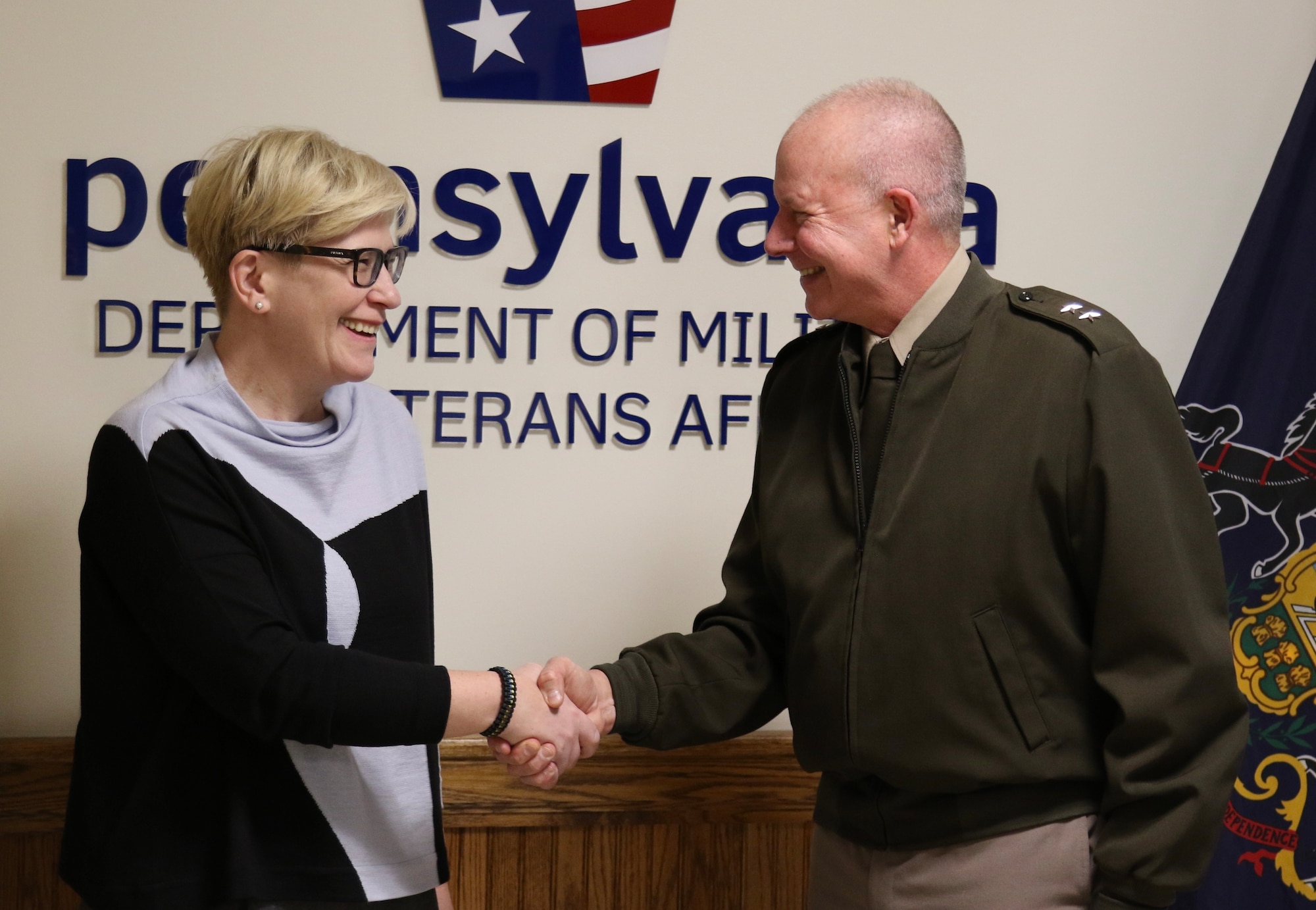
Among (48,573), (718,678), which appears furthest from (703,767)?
(48,573)

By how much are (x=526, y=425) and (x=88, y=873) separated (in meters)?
1.15

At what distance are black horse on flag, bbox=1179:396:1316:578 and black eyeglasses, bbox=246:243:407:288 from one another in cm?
172

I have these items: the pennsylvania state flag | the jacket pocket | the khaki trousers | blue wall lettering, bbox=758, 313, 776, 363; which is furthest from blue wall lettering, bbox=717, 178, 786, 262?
the khaki trousers

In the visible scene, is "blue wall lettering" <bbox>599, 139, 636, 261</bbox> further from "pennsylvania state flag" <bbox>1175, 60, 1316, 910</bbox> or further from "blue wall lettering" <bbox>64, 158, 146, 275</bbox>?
"pennsylvania state flag" <bbox>1175, 60, 1316, 910</bbox>

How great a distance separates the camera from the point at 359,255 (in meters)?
1.61

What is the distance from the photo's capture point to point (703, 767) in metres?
2.39

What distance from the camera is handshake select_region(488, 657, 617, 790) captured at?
70.4 inches

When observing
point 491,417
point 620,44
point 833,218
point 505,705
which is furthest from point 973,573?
point 620,44

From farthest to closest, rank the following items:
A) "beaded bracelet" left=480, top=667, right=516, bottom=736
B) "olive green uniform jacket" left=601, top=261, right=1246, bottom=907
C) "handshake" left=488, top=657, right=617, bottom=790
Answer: "handshake" left=488, top=657, right=617, bottom=790
"beaded bracelet" left=480, top=667, right=516, bottom=736
"olive green uniform jacket" left=601, top=261, right=1246, bottom=907

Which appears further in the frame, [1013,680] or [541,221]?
[541,221]

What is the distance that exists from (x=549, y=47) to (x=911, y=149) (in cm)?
96

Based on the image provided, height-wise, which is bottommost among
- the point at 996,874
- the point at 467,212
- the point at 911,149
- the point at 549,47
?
the point at 996,874

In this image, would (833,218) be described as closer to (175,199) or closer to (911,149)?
(911,149)

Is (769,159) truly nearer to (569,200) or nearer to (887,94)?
(569,200)
